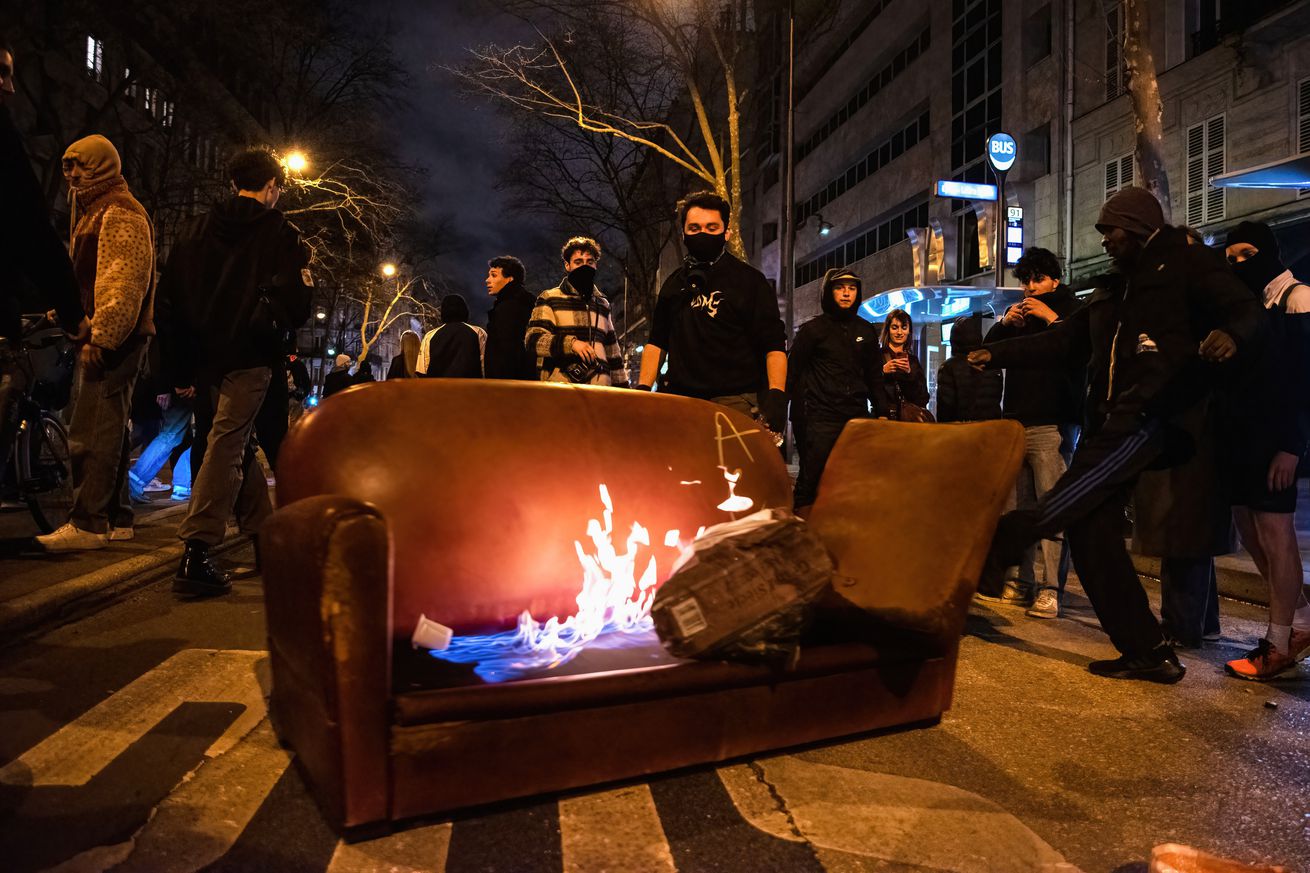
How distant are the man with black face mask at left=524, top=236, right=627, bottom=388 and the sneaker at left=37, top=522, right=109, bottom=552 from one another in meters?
2.76

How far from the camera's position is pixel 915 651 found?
268cm

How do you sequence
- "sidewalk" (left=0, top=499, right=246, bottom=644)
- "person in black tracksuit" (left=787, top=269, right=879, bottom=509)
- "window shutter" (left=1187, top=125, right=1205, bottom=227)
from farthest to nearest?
"window shutter" (left=1187, top=125, right=1205, bottom=227), "person in black tracksuit" (left=787, top=269, right=879, bottom=509), "sidewalk" (left=0, top=499, right=246, bottom=644)

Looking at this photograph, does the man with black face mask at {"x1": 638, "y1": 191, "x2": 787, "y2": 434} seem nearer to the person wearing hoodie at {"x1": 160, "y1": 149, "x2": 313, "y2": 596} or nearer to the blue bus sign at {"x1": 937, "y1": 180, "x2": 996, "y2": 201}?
the person wearing hoodie at {"x1": 160, "y1": 149, "x2": 313, "y2": 596}

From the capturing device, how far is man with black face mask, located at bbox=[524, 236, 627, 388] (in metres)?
5.18

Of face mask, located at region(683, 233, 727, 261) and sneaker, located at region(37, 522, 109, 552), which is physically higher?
face mask, located at region(683, 233, 727, 261)

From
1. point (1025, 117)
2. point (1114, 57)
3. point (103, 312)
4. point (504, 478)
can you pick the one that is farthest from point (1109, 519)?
point (1025, 117)

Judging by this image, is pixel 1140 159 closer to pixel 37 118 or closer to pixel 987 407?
pixel 987 407

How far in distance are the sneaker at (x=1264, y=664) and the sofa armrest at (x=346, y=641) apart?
3.55m

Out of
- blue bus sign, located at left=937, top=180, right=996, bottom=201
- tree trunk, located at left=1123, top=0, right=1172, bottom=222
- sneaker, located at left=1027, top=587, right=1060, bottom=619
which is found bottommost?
sneaker, located at left=1027, top=587, right=1060, bottom=619

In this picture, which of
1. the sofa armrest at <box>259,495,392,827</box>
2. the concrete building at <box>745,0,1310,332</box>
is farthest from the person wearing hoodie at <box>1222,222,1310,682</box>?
the concrete building at <box>745,0,1310,332</box>

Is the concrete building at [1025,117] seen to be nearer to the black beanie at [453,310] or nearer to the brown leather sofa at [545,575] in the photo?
the black beanie at [453,310]

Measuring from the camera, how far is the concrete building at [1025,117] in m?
14.7

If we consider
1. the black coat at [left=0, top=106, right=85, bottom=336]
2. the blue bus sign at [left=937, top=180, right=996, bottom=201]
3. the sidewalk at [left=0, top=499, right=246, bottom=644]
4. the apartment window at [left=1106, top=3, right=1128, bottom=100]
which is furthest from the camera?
the blue bus sign at [left=937, top=180, right=996, bottom=201]

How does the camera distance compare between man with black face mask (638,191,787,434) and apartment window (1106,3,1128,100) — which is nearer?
man with black face mask (638,191,787,434)
